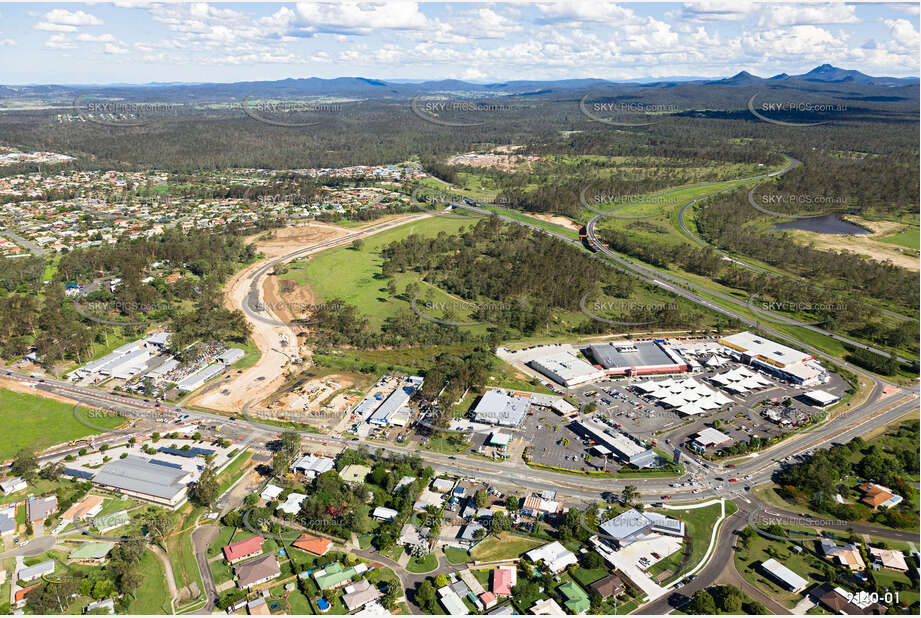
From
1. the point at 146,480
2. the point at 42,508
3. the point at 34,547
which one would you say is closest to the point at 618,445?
the point at 146,480

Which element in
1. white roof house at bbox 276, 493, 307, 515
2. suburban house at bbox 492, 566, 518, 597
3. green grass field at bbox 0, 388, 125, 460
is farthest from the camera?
green grass field at bbox 0, 388, 125, 460

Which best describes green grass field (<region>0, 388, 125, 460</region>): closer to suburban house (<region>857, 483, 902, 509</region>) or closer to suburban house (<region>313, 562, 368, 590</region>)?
suburban house (<region>313, 562, 368, 590</region>)

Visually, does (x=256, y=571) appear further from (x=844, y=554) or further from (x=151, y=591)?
(x=844, y=554)

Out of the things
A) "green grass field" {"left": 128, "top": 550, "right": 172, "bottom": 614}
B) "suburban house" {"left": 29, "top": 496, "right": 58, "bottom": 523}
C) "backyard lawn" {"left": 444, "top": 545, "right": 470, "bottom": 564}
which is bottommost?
"green grass field" {"left": 128, "top": 550, "right": 172, "bottom": 614}

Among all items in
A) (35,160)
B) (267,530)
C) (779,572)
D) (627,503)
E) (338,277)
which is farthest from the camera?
(35,160)

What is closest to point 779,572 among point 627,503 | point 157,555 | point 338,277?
point 627,503

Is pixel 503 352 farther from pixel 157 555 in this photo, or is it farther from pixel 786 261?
pixel 786 261

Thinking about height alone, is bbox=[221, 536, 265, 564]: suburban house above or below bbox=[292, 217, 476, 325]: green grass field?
below

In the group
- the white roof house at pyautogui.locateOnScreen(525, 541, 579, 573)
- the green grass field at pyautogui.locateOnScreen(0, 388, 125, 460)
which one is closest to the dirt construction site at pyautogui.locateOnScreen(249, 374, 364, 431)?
the green grass field at pyautogui.locateOnScreen(0, 388, 125, 460)
